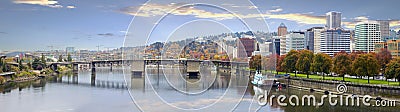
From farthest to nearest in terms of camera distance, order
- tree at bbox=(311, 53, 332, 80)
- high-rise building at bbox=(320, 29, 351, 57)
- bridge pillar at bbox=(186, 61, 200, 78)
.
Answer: high-rise building at bbox=(320, 29, 351, 57) → bridge pillar at bbox=(186, 61, 200, 78) → tree at bbox=(311, 53, 332, 80)

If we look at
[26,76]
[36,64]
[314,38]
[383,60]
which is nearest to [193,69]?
[26,76]

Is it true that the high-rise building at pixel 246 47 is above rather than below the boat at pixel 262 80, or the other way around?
above

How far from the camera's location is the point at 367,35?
74.1 ft

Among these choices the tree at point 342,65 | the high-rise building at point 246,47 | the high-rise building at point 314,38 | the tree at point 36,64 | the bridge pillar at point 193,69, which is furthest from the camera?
the high-rise building at point 314,38

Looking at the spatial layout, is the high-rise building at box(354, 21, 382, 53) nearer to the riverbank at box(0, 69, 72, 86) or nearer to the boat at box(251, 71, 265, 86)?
the boat at box(251, 71, 265, 86)

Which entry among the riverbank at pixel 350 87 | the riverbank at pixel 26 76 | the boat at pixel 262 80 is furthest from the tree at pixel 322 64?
the riverbank at pixel 26 76

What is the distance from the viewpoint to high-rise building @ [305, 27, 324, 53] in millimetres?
25406

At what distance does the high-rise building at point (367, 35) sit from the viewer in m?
22.4

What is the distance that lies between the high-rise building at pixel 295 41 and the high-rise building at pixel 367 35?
292 centimetres

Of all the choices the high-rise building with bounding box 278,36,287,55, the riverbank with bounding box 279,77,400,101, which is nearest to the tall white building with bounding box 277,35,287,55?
the high-rise building with bounding box 278,36,287,55

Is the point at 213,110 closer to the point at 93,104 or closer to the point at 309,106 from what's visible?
the point at 309,106

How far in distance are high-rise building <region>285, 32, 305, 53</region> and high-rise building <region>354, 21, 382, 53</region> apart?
292 cm

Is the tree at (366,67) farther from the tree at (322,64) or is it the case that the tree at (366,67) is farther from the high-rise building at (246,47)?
the high-rise building at (246,47)

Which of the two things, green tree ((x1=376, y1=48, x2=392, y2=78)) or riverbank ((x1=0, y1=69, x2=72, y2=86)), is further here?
riverbank ((x1=0, y1=69, x2=72, y2=86))
